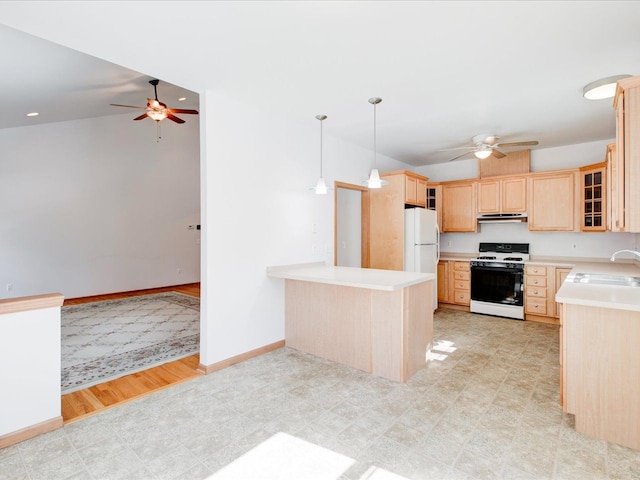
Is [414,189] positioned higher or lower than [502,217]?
higher

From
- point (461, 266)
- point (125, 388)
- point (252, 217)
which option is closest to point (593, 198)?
point (461, 266)

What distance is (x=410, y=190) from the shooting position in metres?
5.01

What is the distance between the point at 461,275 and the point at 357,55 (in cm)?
419

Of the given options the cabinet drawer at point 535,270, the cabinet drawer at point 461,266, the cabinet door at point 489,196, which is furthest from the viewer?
the cabinet drawer at point 461,266

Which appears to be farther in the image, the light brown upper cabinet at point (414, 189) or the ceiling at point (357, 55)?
the light brown upper cabinet at point (414, 189)

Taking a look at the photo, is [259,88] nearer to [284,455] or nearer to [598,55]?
[598,55]

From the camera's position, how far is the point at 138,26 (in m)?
2.03

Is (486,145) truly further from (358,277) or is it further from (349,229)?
(358,277)

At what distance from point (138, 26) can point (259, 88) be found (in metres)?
1.12

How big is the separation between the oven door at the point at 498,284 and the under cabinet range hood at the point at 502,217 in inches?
31.7

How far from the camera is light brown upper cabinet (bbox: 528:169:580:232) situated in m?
4.72

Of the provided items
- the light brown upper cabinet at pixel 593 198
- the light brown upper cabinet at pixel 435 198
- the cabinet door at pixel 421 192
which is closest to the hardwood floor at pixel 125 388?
the cabinet door at pixel 421 192

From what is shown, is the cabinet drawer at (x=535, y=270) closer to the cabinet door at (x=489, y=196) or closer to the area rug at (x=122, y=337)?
the cabinet door at (x=489, y=196)

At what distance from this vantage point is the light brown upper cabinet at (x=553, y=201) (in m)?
4.72
